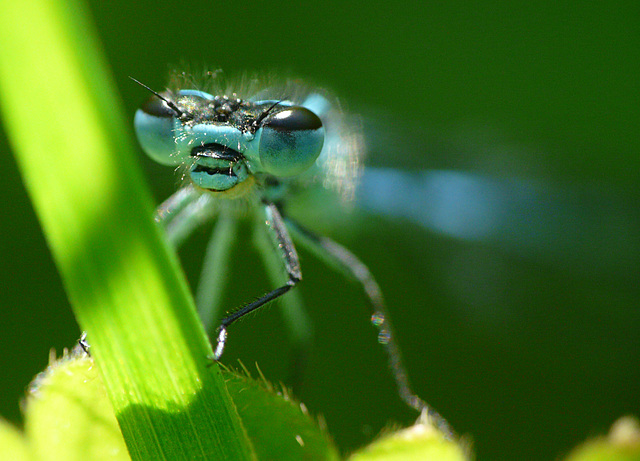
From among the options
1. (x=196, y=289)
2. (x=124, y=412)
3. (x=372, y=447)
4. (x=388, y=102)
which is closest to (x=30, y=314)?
(x=196, y=289)

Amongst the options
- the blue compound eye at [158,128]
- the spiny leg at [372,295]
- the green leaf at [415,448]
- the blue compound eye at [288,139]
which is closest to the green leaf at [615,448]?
the green leaf at [415,448]

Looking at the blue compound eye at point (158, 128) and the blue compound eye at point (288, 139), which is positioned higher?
the blue compound eye at point (158, 128)

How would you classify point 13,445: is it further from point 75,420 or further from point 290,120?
point 290,120

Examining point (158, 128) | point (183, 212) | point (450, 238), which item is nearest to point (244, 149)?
point (158, 128)

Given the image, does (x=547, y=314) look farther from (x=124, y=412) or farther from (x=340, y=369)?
(x=124, y=412)

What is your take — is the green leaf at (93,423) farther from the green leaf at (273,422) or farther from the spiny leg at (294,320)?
the spiny leg at (294,320)
